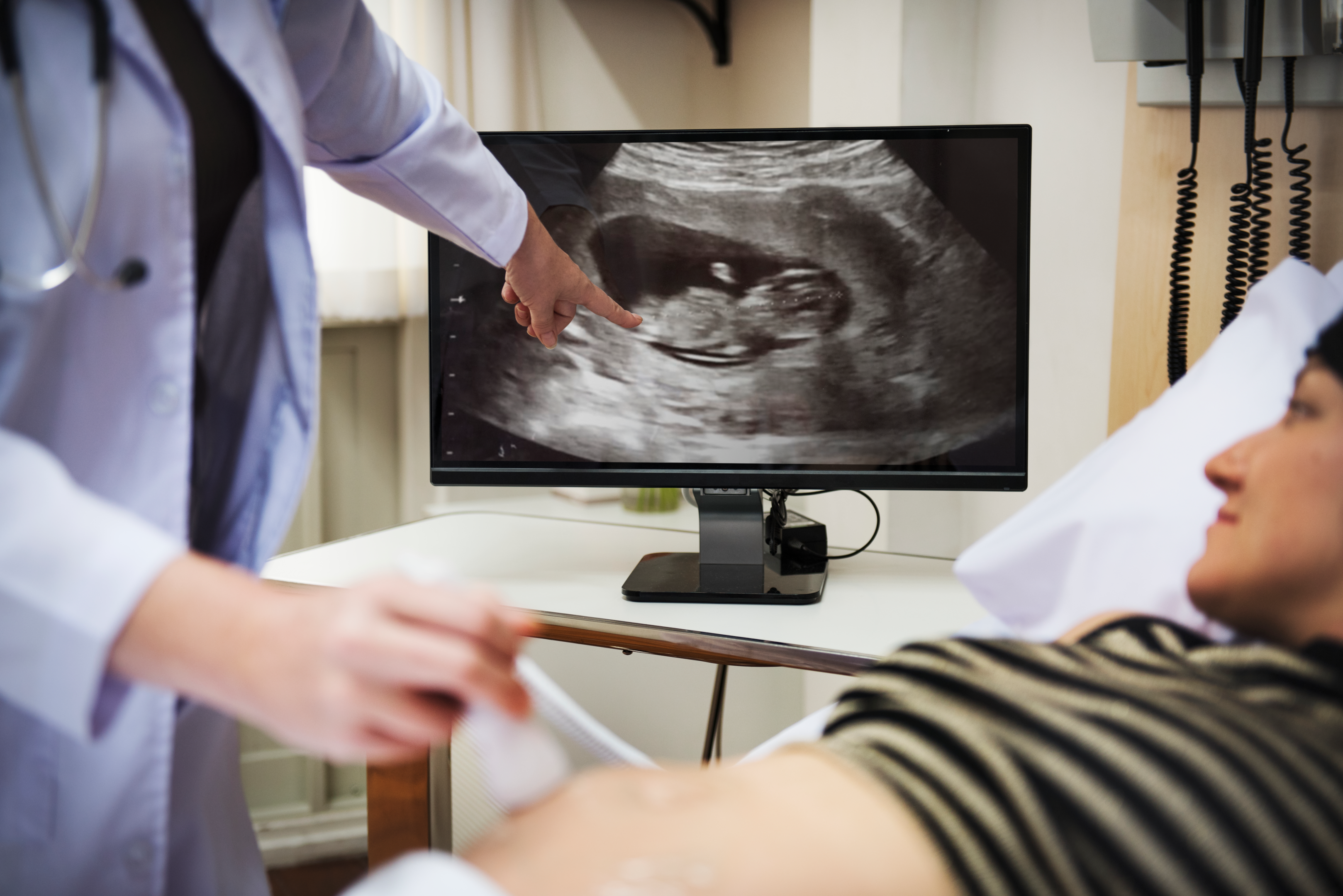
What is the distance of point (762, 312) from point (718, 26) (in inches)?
41.0

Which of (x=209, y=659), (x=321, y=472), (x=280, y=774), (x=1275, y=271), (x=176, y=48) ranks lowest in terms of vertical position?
(x=280, y=774)

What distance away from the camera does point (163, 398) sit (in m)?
0.52

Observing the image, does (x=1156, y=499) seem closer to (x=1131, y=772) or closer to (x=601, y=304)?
(x=1131, y=772)

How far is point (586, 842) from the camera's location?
0.46 m

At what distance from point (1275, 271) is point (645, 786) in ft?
1.94

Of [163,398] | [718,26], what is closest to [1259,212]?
[163,398]

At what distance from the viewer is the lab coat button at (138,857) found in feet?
Result: 1.75

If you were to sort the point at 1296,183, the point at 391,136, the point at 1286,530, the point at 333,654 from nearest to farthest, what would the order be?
the point at 333,654, the point at 1286,530, the point at 391,136, the point at 1296,183

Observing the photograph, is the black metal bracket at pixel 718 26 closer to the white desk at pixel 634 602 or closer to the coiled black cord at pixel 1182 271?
the white desk at pixel 634 602

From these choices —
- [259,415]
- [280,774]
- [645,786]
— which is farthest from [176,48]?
[280,774]

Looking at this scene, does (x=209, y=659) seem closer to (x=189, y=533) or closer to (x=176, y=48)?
(x=189, y=533)

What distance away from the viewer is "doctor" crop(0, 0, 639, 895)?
15.1 inches

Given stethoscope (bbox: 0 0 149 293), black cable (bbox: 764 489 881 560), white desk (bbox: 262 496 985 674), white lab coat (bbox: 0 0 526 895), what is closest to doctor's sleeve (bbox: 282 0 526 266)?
white lab coat (bbox: 0 0 526 895)

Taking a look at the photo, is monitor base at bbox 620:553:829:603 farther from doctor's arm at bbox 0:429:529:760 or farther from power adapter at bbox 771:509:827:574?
doctor's arm at bbox 0:429:529:760
